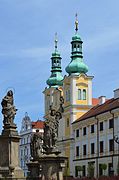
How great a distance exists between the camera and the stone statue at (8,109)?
68.1 feet

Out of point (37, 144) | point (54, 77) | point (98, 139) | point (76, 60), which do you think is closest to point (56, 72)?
point (54, 77)

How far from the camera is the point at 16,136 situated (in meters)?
20.5

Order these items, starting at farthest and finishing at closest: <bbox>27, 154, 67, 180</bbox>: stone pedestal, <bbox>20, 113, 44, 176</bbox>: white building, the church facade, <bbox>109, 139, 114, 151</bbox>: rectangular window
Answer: <bbox>20, 113, 44, 176</bbox>: white building → the church facade → <bbox>109, 139, 114, 151</bbox>: rectangular window → <bbox>27, 154, 67, 180</bbox>: stone pedestal

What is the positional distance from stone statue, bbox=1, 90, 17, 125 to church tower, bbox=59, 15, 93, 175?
199ft

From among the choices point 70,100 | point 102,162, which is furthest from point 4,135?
point 70,100

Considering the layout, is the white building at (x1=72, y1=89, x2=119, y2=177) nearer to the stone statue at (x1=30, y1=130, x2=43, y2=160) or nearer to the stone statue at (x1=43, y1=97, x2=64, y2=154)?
the stone statue at (x1=30, y1=130, x2=43, y2=160)

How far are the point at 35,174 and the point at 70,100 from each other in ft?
202

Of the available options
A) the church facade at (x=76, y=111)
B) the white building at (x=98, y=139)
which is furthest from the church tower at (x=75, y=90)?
Answer: the white building at (x=98, y=139)

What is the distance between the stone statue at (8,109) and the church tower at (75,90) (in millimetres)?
60605

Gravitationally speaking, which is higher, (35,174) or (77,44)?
(77,44)

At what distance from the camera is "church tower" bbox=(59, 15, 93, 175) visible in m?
82.8

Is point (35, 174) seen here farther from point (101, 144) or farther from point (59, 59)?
point (59, 59)

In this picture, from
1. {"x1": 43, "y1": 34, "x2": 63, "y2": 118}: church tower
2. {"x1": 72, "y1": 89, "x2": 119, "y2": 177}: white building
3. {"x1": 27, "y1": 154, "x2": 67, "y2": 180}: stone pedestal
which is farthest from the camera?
{"x1": 43, "y1": 34, "x2": 63, "y2": 118}: church tower

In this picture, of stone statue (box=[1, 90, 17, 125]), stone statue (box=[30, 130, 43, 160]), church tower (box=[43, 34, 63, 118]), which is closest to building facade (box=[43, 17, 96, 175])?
church tower (box=[43, 34, 63, 118])
